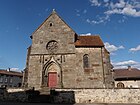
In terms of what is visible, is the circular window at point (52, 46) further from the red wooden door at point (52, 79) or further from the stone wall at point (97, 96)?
the stone wall at point (97, 96)

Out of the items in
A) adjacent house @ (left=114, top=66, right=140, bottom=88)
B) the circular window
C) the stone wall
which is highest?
the circular window

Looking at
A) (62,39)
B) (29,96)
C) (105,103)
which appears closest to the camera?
(105,103)

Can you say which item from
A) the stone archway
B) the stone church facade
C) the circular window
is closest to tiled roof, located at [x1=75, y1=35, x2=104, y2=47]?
the stone church facade

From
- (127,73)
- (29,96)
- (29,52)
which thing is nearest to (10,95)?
(29,96)

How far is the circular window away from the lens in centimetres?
2461

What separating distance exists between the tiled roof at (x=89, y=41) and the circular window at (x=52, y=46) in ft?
10.0

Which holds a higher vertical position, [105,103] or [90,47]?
[90,47]

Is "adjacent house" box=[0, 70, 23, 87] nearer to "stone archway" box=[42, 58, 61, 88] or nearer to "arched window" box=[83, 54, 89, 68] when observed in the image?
"stone archway" box=[42, 58, 61, 88]

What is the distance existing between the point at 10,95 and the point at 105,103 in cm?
1051

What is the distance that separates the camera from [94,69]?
912 inches

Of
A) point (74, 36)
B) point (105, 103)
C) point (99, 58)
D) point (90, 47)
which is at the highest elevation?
point (74, 36)

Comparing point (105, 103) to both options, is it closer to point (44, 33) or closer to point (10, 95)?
point (10, 95)

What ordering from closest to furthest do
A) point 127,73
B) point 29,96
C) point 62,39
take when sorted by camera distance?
point 29,96, point 62,39, point 127,73

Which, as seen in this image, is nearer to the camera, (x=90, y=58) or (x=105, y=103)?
(x=105, y=103)
